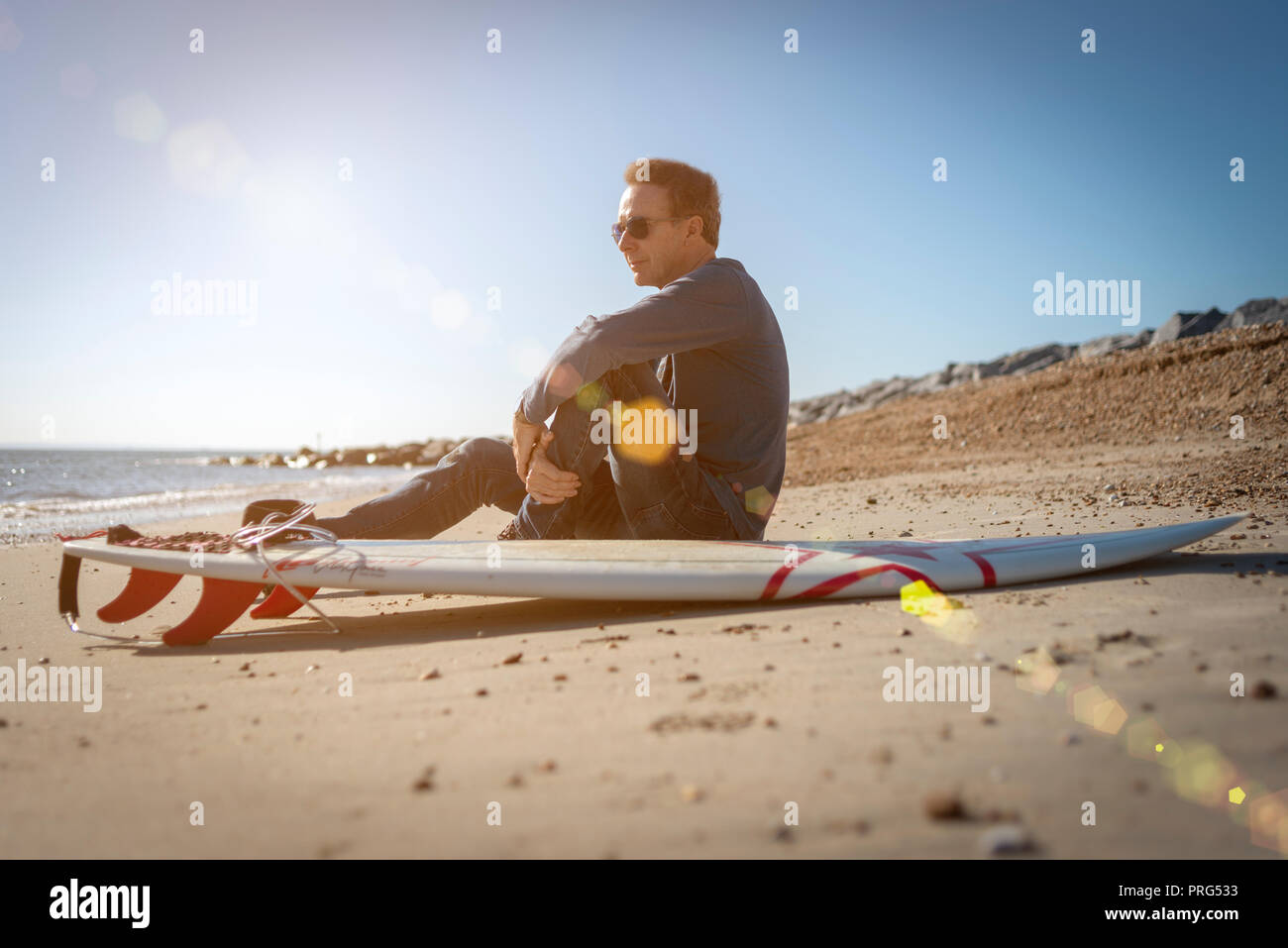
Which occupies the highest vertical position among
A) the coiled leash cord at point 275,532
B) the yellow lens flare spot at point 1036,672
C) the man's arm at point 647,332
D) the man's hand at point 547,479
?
the man's arm at point 647,332

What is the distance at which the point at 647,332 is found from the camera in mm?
2473

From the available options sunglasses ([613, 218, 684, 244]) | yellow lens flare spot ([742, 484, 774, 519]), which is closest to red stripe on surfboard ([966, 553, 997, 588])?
yellow lens flare spot ([742, 484, 774, 519])

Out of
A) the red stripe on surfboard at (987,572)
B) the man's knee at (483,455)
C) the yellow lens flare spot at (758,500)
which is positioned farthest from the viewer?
the man's knee at (483,455)

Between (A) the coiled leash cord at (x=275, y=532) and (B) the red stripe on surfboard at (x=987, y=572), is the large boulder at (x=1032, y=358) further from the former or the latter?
(A) the coiled leash cord at (x=275, y=532)

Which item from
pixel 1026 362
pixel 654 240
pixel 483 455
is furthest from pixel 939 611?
pixel 1026 362

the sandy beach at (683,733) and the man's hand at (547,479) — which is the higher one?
the man's hand at (547,479)

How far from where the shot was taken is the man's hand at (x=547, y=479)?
9.32 ft

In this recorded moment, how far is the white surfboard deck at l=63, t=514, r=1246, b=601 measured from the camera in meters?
2.53

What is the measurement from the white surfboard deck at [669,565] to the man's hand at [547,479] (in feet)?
0.64

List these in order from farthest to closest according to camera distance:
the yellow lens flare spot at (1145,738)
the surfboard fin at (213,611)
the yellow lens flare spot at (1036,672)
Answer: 1. the surfboard fin at (213,611)
2. the yellow lens flare spot at (1036,672)
3. the yellow lens flare spot at (1145,738)

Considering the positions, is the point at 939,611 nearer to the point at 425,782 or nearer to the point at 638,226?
the point at 425,782

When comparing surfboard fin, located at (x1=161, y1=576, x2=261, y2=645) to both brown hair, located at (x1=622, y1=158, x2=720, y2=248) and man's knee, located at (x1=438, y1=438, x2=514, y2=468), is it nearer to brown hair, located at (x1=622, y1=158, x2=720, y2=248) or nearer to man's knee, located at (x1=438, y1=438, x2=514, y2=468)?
man's knee, located at (x1=438, y1=438, x2=514, y2=468)

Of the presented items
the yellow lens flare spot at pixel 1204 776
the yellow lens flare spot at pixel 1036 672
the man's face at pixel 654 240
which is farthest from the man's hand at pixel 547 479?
the yellow lens flare spot at pixel 1204 776
